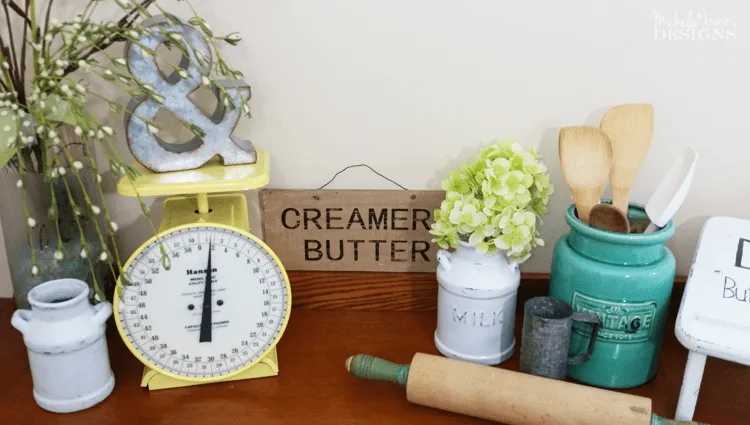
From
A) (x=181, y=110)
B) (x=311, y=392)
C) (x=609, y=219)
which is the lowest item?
(x=311, y=392)

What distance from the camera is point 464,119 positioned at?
0.97 meters

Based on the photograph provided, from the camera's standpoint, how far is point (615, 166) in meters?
0.89

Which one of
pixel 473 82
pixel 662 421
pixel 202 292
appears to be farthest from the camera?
pixel 473 82

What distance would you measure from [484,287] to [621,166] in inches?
10.2

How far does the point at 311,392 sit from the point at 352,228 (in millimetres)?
275

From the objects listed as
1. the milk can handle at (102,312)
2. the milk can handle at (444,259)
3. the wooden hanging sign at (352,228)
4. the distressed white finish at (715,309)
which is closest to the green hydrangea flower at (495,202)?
the milk can handle at (444,259)

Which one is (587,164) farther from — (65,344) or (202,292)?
(65,344)

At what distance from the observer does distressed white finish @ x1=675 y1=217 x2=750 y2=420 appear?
74cm

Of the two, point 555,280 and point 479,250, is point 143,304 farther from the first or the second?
point 555,280

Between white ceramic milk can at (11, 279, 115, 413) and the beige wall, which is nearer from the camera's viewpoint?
white ceramic milk can at (11, 279, 115, 413)

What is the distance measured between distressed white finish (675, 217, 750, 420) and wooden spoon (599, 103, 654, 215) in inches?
5.1

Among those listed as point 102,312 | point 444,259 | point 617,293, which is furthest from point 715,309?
point 102,312

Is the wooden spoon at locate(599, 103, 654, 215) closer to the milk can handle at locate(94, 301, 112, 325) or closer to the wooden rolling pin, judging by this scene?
the wooden rolling pin

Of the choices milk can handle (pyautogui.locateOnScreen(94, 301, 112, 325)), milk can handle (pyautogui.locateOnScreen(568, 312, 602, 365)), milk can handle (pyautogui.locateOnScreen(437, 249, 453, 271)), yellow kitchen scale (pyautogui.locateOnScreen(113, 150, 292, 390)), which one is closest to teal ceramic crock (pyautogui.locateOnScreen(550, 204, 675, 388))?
milk can handle (pyautogui.locateOnScreen(568, 312, 602, 365))
